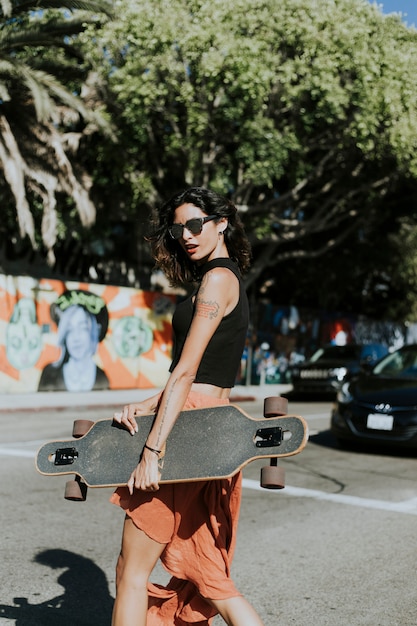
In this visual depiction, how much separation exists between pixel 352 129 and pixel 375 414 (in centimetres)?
1089

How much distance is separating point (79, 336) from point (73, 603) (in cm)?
1525

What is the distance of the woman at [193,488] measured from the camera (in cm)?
275

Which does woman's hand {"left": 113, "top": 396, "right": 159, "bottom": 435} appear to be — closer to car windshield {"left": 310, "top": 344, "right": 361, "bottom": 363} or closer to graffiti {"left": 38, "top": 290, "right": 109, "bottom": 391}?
graffiti {"left": 38, "top": 290, "right": 109, "bottom": 391}

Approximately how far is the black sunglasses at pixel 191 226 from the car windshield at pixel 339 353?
17.8 metres

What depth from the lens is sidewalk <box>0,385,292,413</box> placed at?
15547mm

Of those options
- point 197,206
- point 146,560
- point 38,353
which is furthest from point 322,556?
point 38,353

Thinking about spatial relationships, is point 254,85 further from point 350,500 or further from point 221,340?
point 221,340

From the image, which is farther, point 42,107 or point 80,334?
point 80,334

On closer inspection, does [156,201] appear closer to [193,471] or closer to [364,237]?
[364,237]

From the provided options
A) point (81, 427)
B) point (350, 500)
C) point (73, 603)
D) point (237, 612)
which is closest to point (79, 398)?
point (350, 500)

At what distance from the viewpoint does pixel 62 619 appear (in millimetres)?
3891

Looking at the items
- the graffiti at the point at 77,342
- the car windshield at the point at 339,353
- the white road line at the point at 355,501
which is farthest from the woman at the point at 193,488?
the car windshield at the point at 339,353

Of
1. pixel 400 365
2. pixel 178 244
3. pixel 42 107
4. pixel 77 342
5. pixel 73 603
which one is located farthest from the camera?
pixel 77 342

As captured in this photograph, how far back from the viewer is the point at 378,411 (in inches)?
367
